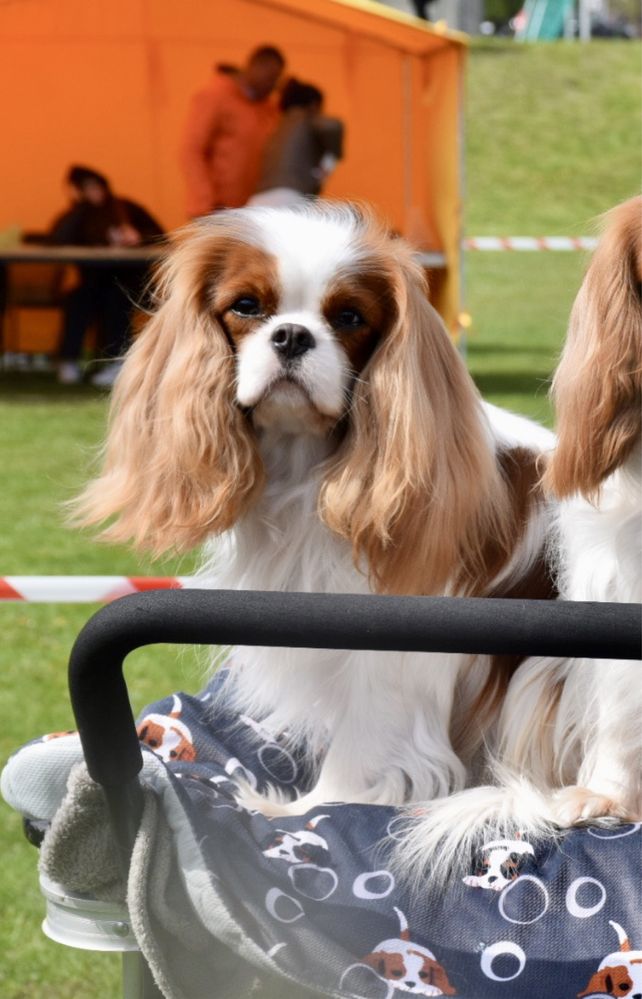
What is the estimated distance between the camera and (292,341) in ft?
5.80

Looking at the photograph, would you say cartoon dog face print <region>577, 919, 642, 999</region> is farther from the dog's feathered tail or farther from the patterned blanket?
the dog's feathered tail

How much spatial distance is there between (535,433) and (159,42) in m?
→ 8.18

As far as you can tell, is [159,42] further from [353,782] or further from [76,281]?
[353,782]

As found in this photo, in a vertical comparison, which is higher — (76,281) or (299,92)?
(299,92)

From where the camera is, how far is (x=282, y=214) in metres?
1.90

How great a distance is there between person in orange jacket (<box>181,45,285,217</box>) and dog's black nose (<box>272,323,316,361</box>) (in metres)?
6.46

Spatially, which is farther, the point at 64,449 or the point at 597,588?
the point at 64,449

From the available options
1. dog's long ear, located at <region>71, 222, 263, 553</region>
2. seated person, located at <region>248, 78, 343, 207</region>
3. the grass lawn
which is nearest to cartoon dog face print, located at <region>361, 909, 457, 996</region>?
dog's long ear, located at <region>71, 222, 263, 553</region>

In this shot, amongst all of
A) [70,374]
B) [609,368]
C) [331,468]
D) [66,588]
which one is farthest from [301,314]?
[70,374]

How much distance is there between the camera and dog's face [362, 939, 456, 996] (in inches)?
49.1

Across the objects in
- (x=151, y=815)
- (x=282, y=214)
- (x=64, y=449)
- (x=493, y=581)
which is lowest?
(x=64, y=449)

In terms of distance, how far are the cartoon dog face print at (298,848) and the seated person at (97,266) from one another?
310 inches

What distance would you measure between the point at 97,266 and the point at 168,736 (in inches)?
306

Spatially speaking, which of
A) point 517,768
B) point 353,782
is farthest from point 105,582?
point 517,768
